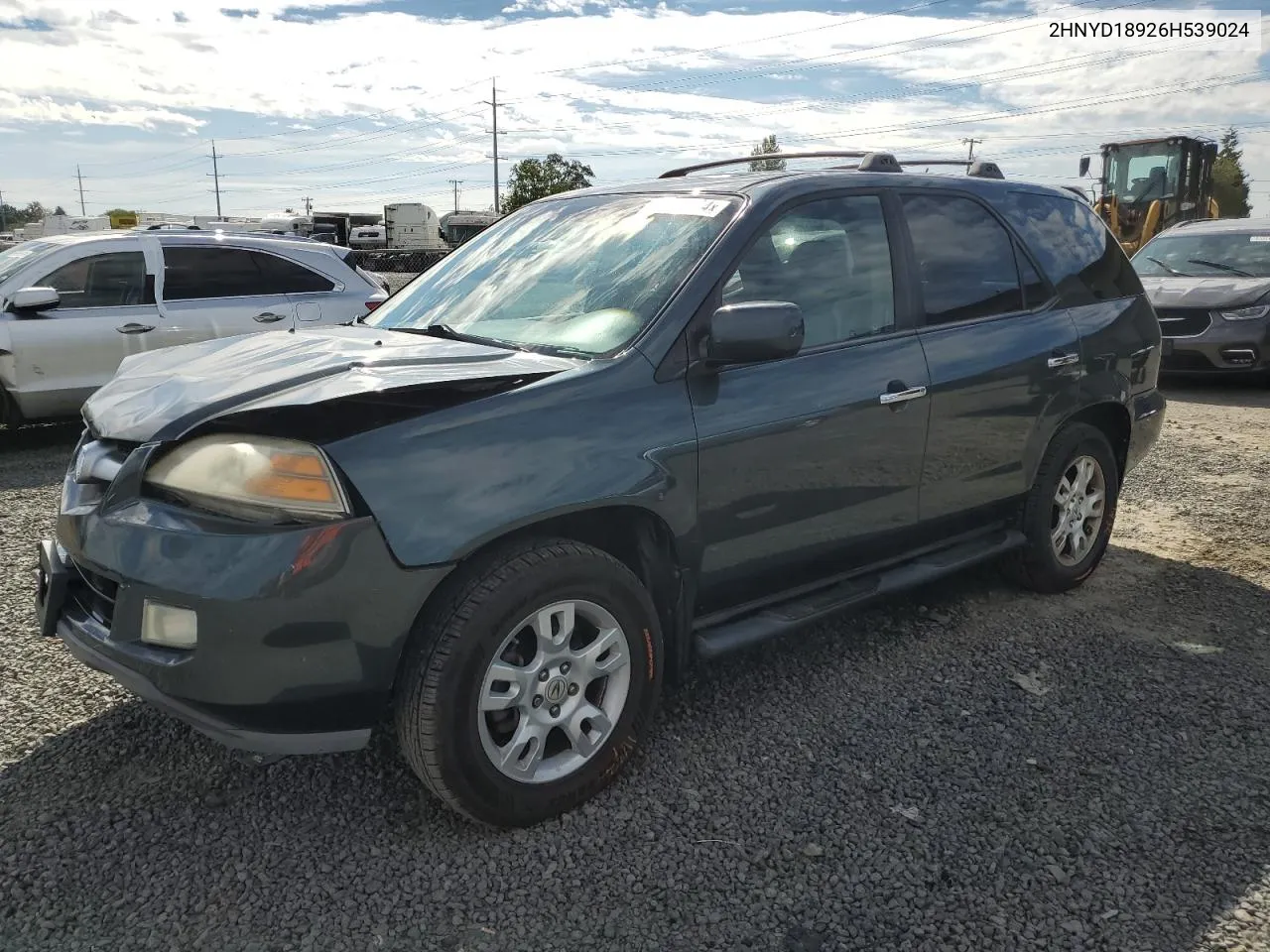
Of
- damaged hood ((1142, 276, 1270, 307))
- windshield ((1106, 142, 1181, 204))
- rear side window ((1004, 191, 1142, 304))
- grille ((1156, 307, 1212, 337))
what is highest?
windshield ((1106, 142, 1181, 204))

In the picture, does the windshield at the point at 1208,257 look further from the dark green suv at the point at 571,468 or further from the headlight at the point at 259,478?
the headlight at the point at 259,478

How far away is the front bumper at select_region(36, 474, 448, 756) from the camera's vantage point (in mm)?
2357

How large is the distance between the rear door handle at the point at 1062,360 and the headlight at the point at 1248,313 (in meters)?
7.37

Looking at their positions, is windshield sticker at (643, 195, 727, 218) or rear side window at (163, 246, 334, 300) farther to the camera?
rear side window at (163, 246, 334, 300)

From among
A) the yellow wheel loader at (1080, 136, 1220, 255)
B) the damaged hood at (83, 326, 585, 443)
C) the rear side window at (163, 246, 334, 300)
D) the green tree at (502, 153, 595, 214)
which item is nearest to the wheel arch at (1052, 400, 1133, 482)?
the damaged hood at (83, 326, 585, 443)

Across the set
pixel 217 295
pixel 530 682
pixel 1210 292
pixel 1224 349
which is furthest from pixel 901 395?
pixel 1210 292

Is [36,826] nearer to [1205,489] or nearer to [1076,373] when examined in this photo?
[1076,373]

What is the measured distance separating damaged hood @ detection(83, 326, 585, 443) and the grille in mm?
9662

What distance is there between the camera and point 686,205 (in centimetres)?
347

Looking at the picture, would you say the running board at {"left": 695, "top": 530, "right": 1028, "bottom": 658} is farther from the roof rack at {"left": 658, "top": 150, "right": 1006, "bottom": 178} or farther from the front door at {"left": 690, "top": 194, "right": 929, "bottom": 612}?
the roof rack at {"left": 658, "top": 150, "right": 1006, "bottom": 178}

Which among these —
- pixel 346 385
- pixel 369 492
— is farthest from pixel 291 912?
pixel 346 385

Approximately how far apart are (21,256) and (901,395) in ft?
23.4

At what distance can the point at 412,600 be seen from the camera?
8.13 ft

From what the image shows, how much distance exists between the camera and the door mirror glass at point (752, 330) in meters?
2.91
